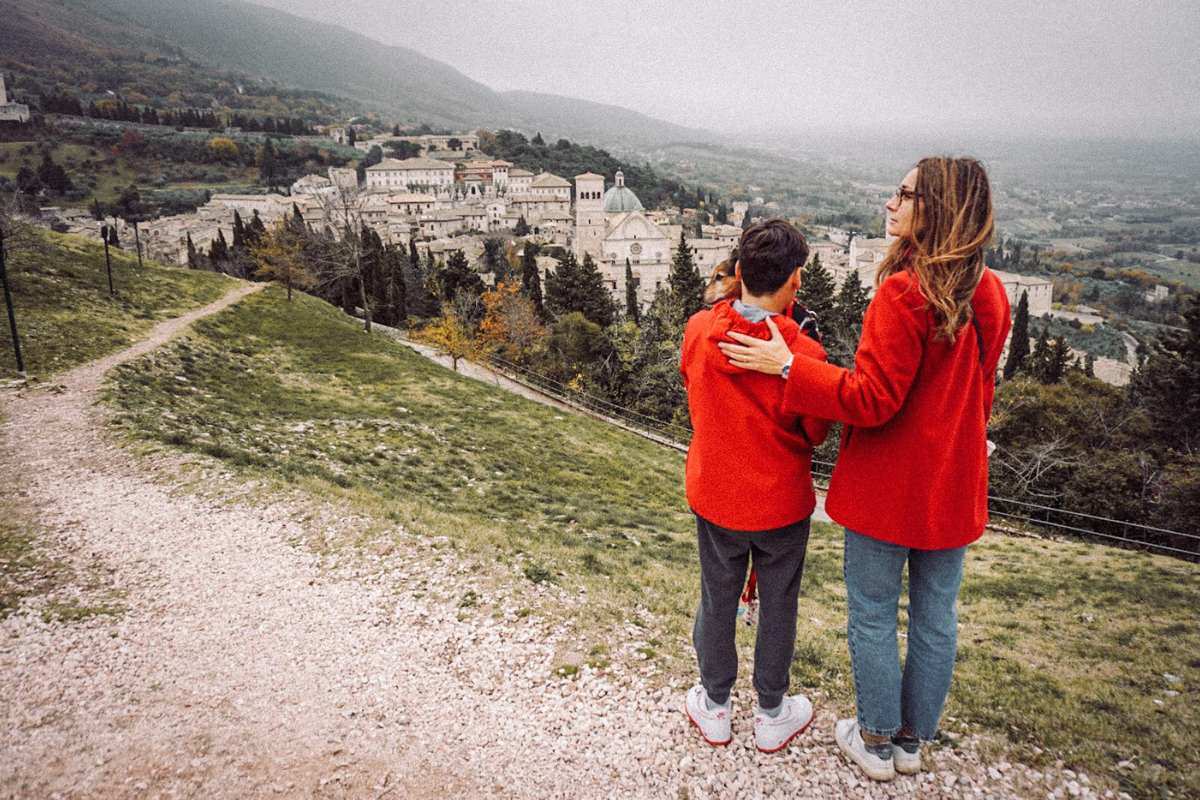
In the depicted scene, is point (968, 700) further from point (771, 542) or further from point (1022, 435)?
point (1022, 435)

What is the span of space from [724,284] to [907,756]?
8.72 ft

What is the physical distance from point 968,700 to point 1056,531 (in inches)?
550

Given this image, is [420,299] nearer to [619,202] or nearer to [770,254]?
[770,254]

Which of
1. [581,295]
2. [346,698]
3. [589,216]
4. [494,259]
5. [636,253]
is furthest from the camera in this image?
[589,216]

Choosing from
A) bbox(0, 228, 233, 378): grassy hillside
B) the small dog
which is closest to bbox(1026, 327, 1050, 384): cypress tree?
the small dog

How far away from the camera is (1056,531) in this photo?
14.9 metres

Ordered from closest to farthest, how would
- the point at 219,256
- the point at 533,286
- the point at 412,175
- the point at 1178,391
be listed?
the point at 1178,391
the point at 533,286
the point at 219,256
the point at 412,175

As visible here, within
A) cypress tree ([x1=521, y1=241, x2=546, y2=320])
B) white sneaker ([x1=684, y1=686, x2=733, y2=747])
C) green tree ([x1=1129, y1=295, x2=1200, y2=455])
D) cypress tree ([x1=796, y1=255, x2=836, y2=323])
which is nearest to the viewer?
white sneaker ([x1=684, y1=686, x2=733, y2=747])

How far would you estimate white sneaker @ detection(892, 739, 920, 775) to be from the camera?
3219 mm

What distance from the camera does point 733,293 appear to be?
294cm

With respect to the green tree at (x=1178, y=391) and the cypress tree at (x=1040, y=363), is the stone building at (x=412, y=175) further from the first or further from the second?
the green tree at (x=1178, y=391)

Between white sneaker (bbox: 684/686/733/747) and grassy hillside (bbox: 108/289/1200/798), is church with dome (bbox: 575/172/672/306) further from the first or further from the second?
white sneaker (bbox: 684/686/733/747)

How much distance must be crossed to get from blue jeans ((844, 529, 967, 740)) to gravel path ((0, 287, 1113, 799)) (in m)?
0.52

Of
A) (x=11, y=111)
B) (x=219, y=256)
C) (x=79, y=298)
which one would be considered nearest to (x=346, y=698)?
(x=79, y=298)
